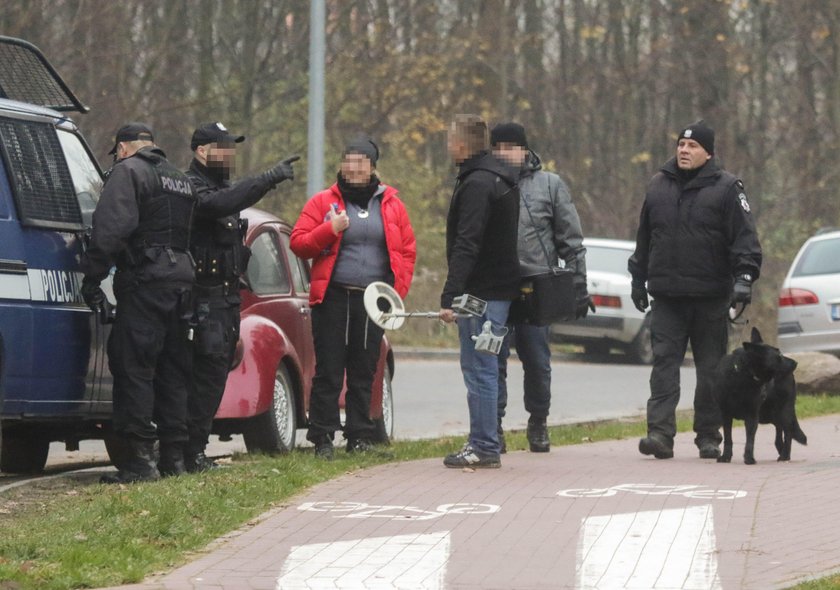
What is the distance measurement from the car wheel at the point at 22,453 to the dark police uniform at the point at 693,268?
149 inches

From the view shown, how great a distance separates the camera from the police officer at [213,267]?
380 inches

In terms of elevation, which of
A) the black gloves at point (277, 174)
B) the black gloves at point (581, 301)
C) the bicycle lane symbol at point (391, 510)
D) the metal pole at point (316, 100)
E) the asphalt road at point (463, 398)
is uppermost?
the metal pole at point (316, 100)

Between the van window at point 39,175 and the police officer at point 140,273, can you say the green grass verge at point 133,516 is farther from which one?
the van window at point 39,175

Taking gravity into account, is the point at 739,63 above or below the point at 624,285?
above

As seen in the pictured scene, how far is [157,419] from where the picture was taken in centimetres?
966

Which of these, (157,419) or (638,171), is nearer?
(157,419)

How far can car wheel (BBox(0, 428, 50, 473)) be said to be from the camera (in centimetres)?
1088

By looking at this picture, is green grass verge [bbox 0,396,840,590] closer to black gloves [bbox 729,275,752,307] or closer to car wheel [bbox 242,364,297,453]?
car wheel [bbox 242,364,297,453]

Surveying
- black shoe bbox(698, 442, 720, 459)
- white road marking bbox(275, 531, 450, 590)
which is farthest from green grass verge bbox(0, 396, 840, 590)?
black shoe bbox(698, 442, 720, 459)

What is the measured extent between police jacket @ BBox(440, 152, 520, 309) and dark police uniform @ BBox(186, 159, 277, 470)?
107cm

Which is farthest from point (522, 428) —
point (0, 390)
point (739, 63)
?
point (739, 63)

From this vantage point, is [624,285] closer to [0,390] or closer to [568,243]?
[568,243]

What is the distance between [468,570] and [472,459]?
339 cm

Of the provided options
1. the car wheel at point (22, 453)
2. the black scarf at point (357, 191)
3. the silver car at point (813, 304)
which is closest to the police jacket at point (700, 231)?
the black scarf at point (357, 191)
